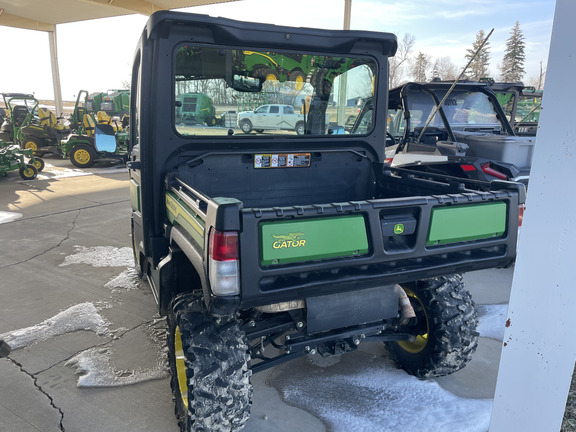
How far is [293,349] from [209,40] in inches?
77.2

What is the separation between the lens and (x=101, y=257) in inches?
220

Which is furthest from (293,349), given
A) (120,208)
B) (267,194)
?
(120,208)

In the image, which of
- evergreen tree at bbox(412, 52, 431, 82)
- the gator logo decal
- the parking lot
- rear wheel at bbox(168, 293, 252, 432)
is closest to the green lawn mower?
the parking lot

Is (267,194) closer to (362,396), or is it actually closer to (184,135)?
(184,135)

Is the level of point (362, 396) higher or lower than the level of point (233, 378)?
lower

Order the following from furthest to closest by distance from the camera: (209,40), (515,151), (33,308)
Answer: (515,151), (33,308), (209,40)

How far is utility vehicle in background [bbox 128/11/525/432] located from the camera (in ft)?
6.76

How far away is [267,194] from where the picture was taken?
328cm

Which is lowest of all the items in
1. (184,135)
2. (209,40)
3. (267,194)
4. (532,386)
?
(532,386)

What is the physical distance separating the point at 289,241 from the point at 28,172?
1090cm

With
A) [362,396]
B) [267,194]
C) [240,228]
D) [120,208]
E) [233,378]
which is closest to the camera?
[240,228]

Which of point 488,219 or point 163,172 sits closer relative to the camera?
point 488,219

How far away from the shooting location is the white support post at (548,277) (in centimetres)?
147

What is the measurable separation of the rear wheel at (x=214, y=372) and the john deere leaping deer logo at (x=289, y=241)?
1.94 feet
